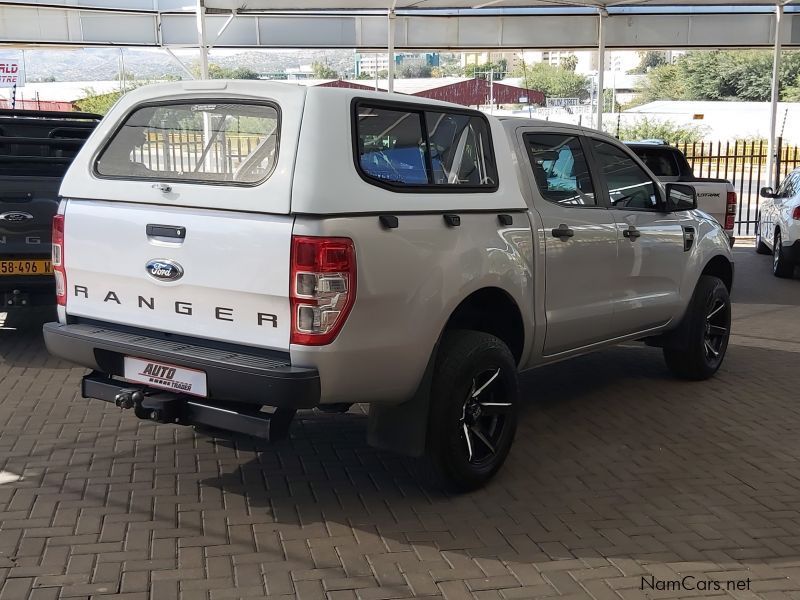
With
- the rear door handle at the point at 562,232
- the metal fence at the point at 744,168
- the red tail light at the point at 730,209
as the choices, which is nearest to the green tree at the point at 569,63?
the metal fence at the point at 744,168

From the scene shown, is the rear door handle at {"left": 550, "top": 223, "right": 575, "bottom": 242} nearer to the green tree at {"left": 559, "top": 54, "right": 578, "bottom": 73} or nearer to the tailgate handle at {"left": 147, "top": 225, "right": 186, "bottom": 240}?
the tailgate handle at {"left": 147, "top": 225, "right": 186, "bottom": 240}

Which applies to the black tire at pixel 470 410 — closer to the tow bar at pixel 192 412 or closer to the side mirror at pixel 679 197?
the tow bar at pixel 192 412

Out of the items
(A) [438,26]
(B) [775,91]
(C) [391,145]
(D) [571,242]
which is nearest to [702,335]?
(D) [571,242]

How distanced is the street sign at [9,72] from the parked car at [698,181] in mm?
10425

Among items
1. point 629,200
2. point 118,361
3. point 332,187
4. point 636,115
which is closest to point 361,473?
point 118,361

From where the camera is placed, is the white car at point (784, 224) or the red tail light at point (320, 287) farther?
the white car at point (784, 224)

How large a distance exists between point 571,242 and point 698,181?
259 inches

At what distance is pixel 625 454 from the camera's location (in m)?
5.49

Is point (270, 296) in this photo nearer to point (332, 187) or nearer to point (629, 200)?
point (332, 187)

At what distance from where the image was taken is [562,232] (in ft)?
17.6

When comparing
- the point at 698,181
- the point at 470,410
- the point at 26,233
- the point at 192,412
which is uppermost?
the point at 698,181

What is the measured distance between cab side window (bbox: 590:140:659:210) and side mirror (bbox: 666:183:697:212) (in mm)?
102

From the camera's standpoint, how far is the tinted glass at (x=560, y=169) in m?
5.44

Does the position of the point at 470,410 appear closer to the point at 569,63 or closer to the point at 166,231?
the point at 166,231
